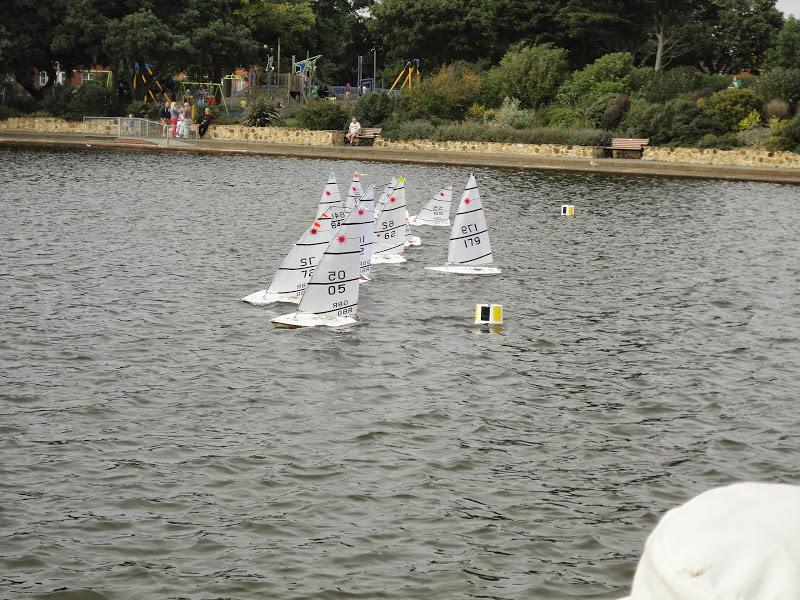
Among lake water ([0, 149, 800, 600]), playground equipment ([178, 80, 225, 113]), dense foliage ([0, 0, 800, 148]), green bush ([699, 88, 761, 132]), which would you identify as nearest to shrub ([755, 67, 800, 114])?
dense foliage ([0, 0, 800, 148])

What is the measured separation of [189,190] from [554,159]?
61.6 feet

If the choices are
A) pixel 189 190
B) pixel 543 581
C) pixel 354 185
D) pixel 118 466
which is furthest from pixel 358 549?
pixel 189 190

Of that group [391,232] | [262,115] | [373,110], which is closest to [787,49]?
[373,110]

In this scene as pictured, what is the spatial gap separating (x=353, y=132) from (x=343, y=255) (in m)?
38.5

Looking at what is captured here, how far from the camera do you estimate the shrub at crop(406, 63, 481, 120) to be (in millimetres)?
60062

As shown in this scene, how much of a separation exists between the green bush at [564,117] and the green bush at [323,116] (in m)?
10.7

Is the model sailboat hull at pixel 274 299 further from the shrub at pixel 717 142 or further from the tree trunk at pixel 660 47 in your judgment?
the tree trunk at pixel 660 47

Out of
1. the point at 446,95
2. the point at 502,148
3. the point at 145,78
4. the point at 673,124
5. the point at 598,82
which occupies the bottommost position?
the point at 502,148

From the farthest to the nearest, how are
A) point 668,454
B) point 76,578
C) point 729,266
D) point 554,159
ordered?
point 554,159
point 729,266
point 668,454
point 76,578

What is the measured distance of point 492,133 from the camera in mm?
54438

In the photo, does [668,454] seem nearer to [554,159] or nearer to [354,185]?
[354,185]

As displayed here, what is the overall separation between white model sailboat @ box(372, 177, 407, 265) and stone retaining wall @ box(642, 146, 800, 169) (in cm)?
2774

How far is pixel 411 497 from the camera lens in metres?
10.7

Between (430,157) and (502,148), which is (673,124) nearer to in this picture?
(502,148)
